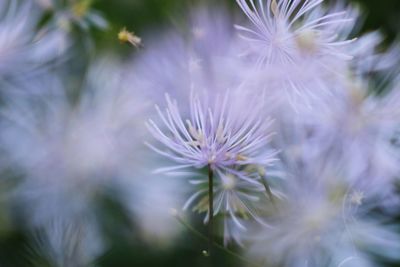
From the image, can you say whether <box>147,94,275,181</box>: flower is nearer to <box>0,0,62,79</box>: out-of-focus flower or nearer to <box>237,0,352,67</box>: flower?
<box>237,0,352,67</box>: flower

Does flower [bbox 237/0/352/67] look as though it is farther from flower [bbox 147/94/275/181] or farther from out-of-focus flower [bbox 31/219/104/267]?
out-of-focus flower [bbox 31/219/104/267]

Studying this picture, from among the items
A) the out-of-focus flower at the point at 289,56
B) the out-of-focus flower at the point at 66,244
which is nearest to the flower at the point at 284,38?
the out-of-focus flower at the point at 289,56

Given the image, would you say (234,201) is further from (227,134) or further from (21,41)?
(21,41)

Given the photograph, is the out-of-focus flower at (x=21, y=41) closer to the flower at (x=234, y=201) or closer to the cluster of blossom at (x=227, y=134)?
the cluster of blossom at (x=227, y=134)

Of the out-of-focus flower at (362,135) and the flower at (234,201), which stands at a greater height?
the out-of-focus flower at (362,135)

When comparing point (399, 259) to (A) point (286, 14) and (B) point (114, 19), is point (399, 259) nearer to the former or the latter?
(A) point (286, 14)

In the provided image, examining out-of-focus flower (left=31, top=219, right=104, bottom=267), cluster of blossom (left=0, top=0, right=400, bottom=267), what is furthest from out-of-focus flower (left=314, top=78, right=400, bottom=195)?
out-of-focus flower (left=31, top=219, right=104, bottom=267)

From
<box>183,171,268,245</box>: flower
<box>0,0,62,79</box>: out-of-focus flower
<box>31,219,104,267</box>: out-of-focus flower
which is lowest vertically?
<box>31,219,104,267</box>: out-of-focus flower

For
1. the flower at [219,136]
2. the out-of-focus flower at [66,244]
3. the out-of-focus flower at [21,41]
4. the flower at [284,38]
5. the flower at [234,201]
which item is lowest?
the out-of-focus flower at [66,244]

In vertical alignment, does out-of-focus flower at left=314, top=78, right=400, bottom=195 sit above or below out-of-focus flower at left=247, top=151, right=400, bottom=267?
above
